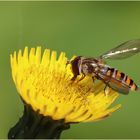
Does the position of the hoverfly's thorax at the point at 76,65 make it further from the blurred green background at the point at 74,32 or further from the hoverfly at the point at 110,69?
the blurred green background at the point at 74,32

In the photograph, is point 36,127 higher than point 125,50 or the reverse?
the reverse

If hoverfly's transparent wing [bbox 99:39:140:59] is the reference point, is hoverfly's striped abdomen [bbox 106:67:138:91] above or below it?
Result: below

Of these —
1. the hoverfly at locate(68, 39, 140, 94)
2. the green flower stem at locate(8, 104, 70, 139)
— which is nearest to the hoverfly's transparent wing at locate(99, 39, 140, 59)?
the hoverfly at locate(68, 39, 140, 94)

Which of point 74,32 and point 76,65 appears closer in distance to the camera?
point 76,65

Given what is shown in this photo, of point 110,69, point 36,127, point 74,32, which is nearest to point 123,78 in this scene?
point 110,69

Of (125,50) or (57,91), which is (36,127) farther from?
(125,50)

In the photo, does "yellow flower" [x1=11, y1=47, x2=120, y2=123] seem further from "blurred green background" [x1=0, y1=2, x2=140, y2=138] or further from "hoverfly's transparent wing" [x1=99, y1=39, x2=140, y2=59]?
"blurred green background" [x1=0, y1=2, x2=140, y2=138]

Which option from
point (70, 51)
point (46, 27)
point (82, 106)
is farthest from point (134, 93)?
point (82, 106)

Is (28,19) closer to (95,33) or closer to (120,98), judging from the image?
(95,33)
